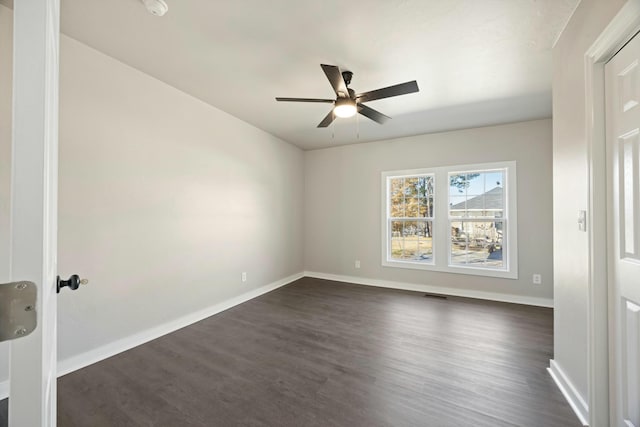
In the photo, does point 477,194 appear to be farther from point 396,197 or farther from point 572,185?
point 572,185

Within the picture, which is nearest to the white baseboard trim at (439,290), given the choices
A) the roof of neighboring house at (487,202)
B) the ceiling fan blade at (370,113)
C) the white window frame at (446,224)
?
the white window frame at (446,224)

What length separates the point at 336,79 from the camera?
2113mm

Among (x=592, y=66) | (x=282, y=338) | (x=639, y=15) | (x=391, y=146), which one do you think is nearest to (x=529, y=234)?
(x=391, y=146)

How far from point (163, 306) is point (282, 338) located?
4.26 ft

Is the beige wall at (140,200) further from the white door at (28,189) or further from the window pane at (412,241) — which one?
the window pane at (412,241)

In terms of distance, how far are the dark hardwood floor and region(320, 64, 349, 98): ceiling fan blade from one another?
236cm

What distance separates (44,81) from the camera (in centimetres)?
53

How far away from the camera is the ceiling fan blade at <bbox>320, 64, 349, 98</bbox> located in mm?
1950

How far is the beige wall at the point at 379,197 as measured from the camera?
363cm

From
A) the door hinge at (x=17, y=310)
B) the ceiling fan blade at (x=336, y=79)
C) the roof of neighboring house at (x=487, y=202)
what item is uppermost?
the ceiling fan blade at (x=336, y=79)

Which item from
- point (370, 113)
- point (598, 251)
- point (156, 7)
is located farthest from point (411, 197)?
point (156, 7)

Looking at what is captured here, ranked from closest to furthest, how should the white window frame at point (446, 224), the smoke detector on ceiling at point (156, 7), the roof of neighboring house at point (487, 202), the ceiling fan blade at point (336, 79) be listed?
the smoke detector on ceiling at point (156, 7) → the ceiling fan blade at point (336, 79) → the white window frame at point (446, 224) → the roof of neighboring house at point (487, 202)

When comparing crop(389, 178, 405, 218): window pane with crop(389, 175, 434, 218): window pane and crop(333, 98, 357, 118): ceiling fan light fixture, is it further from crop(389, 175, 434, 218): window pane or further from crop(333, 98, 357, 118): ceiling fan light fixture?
crop(333, 98, 357, 118): ceiling fan light fixture

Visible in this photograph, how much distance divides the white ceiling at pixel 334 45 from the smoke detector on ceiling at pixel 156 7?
0.16ft
